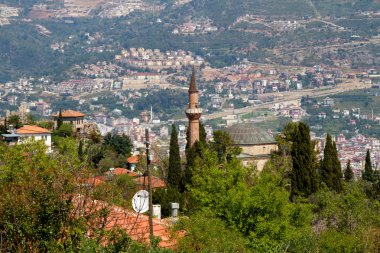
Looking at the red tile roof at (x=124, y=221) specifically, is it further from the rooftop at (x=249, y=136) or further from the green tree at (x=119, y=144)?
the green tree at (x=119, y=144)

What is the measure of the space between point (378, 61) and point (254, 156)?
154727 millimetres

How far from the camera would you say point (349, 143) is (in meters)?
124

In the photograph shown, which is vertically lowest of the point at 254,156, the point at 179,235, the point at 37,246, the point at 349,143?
the point at 349,143

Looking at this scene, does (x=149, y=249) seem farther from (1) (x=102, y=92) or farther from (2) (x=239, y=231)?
(1) (x=102, y=92)

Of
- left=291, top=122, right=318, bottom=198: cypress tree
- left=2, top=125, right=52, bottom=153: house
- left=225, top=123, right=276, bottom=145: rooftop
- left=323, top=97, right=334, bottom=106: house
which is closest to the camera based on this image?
left=291, top=122, right=318, bottom=198: cypress tree

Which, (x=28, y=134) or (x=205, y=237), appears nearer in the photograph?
(x=205, y=237)

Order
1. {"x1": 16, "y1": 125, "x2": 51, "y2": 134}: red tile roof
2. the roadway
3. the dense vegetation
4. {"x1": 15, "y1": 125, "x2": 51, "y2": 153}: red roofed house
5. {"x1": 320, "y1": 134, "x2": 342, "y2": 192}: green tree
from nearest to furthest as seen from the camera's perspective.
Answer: the dense vegetation < {"x1": 320, "y1": 134, "x2": 342, "y2": 192}: green tree < {"x1": 15, "y1": 125, "x2": 51, "y2": 153}: red roofed house < {"x1": 16, "y1": 125, "x2": 51, "y2": 134}: red tile roof < the roadway

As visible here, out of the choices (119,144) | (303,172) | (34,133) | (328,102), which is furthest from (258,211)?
(328,102)

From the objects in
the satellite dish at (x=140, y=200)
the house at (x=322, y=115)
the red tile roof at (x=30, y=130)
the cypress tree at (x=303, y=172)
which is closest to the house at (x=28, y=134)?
the red tile roof at (x=30, y=130)

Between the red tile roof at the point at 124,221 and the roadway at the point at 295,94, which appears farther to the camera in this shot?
the roadway at the point at 295,94

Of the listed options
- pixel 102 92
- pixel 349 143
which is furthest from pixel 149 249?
pixel 102 92

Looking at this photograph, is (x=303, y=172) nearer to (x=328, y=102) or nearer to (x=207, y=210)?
(x=207, y=210)

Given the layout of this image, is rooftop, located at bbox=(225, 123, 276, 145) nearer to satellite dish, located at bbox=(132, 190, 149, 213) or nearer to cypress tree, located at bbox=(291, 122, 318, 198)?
cypress tree, located at bbox=(291, 122, 318, 198)

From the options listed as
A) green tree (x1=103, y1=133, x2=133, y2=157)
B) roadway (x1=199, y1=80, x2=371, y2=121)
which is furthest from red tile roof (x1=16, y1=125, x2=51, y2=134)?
roadway (x1=199, y1=80, x2=371, y2=121)
